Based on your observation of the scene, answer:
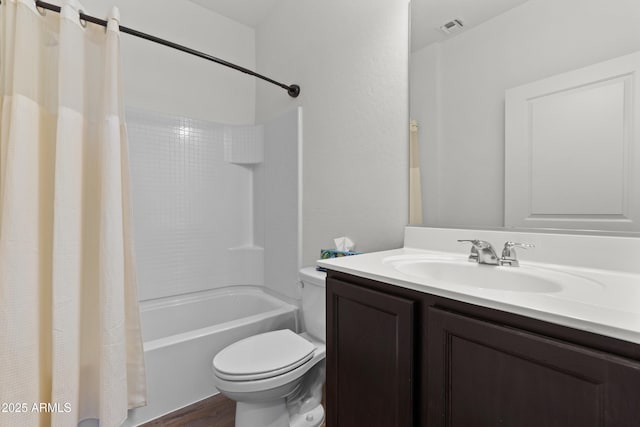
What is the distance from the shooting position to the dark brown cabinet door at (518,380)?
404 mm

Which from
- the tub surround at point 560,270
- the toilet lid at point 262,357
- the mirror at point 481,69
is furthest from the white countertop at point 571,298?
the toilet lid at point 262,357

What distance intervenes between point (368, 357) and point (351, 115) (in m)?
1.15

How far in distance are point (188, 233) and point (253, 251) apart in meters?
0.50

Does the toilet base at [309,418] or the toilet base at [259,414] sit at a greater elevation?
the toilet base at [259,414]

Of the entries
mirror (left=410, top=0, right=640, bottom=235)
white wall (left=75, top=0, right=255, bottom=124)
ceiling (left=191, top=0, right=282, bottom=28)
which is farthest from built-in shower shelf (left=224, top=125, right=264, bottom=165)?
mirror (left=410, top=0, right=640, bottom=235)

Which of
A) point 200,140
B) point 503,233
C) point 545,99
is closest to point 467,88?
point 545,99

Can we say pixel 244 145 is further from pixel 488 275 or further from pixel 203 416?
pixel 488 275

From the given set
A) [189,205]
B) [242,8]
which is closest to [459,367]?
[189,205]

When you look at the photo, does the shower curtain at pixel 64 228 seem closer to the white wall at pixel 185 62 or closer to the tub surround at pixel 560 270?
the white wall at pixel 185 62

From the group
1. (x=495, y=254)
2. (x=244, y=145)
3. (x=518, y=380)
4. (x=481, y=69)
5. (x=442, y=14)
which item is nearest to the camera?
(x=518, y=380)

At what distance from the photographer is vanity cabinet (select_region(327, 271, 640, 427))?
16.4 inches

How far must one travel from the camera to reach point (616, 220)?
75 centimetres

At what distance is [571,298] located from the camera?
0.56 metres

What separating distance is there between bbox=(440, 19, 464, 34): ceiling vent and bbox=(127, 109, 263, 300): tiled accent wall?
4.93 ft
